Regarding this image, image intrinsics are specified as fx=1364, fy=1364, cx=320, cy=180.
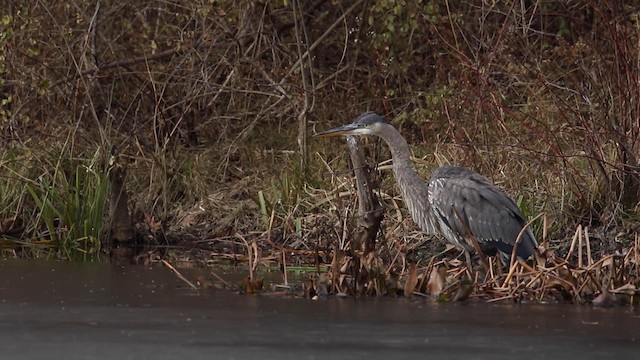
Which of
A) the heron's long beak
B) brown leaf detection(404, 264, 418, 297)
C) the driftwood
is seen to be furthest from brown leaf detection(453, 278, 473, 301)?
the heron's long beak

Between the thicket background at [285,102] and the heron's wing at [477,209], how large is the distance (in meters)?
1.25

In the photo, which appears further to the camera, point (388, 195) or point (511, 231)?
point (388, 195)

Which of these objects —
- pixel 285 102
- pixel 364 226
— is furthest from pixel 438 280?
pixel 285 102

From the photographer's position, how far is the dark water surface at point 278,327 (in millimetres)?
5621

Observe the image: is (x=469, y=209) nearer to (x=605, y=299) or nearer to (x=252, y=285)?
(x=605, y=299)

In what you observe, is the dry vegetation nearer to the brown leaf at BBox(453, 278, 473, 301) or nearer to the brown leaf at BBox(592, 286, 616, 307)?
the brown leaf at BBox(453, 278, 473, 301)

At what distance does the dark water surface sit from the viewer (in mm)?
5621

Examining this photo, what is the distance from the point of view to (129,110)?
13.0 m

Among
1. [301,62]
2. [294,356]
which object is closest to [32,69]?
[301,62]

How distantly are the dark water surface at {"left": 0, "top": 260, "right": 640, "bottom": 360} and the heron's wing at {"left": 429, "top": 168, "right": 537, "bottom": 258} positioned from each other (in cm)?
145

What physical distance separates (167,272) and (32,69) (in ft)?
12.1

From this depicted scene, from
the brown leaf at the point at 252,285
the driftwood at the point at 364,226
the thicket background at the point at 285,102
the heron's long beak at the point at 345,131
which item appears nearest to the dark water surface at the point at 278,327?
the brown leaf at the point at 252,285

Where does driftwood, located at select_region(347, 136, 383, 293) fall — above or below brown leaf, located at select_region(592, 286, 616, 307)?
above

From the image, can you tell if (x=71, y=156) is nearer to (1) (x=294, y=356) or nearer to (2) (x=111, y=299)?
(2) (x=111, y=299)
